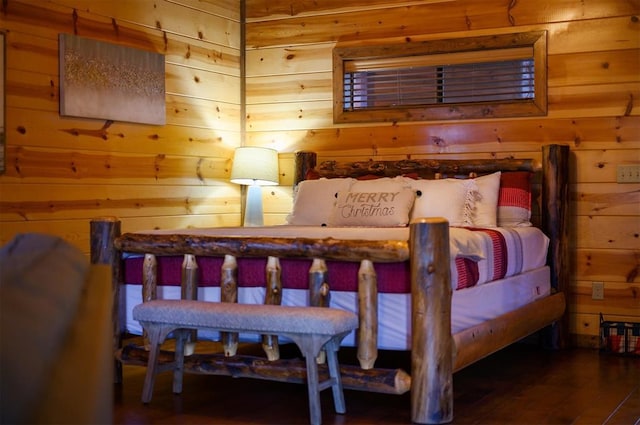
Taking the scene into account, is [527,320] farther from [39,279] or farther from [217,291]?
[39,279]

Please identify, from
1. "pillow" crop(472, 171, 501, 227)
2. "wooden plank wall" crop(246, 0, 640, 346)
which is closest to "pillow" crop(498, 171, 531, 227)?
"pillow" crop(472, 171, 501, 227)

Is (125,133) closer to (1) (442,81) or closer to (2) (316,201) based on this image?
(2) (316,201)

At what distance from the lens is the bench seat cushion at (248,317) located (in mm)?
3088

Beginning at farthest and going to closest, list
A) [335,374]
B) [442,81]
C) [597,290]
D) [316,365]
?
[442,81] < [597,290] < [335,374] < [316,365]

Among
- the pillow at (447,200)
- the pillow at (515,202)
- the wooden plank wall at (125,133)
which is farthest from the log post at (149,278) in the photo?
the pillow at (515,202)

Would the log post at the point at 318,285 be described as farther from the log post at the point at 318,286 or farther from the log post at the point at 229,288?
the log post at the point at 229,288

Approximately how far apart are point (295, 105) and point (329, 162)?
575 millimetres

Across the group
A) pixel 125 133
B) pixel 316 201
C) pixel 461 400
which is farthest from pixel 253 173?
pixel 461 400

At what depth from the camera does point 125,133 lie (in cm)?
493

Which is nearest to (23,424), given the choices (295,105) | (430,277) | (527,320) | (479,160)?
(430,277)

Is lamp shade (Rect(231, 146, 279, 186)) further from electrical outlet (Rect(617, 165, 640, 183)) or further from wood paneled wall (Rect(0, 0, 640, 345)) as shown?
electrical outlet (Rect(617, 165, 640, 183))

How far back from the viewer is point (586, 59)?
4934 mm

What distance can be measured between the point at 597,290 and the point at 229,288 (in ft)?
7.99

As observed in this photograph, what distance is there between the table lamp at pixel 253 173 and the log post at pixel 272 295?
6.88 feet
